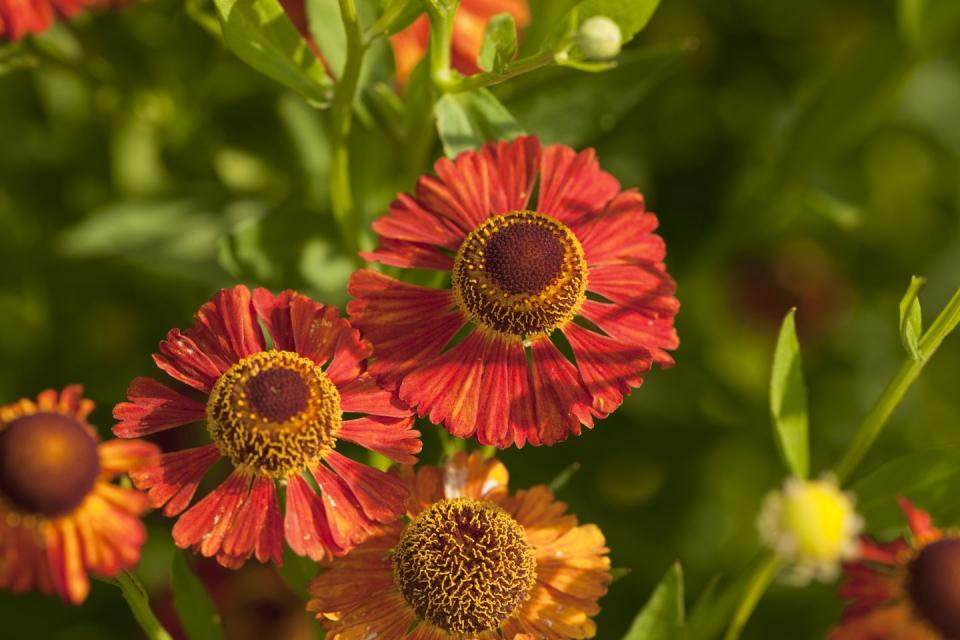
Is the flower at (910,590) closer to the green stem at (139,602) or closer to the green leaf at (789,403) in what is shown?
the green leaf at (789,403)

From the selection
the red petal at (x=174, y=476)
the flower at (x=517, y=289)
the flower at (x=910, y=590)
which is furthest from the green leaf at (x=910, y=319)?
the red petal at (x=174, y=476)

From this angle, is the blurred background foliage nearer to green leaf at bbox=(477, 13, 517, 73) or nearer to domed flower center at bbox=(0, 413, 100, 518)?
green leaf at bbox=(477, 13, 517, 73)

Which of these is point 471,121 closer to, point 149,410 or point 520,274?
point 520,274

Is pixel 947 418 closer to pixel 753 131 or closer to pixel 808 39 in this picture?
pixel 753 131

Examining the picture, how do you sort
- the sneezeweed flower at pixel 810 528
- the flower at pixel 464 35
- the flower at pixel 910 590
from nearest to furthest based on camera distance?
the sneezeweed flower at pixel 810 528, the flower at pixel 910 590, the flower at pixel 464 35

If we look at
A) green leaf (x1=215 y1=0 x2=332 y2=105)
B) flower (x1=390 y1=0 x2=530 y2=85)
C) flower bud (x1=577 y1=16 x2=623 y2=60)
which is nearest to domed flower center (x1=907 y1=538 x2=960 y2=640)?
flower bud (x1=577 y1=16 x2=623 y2=60)
